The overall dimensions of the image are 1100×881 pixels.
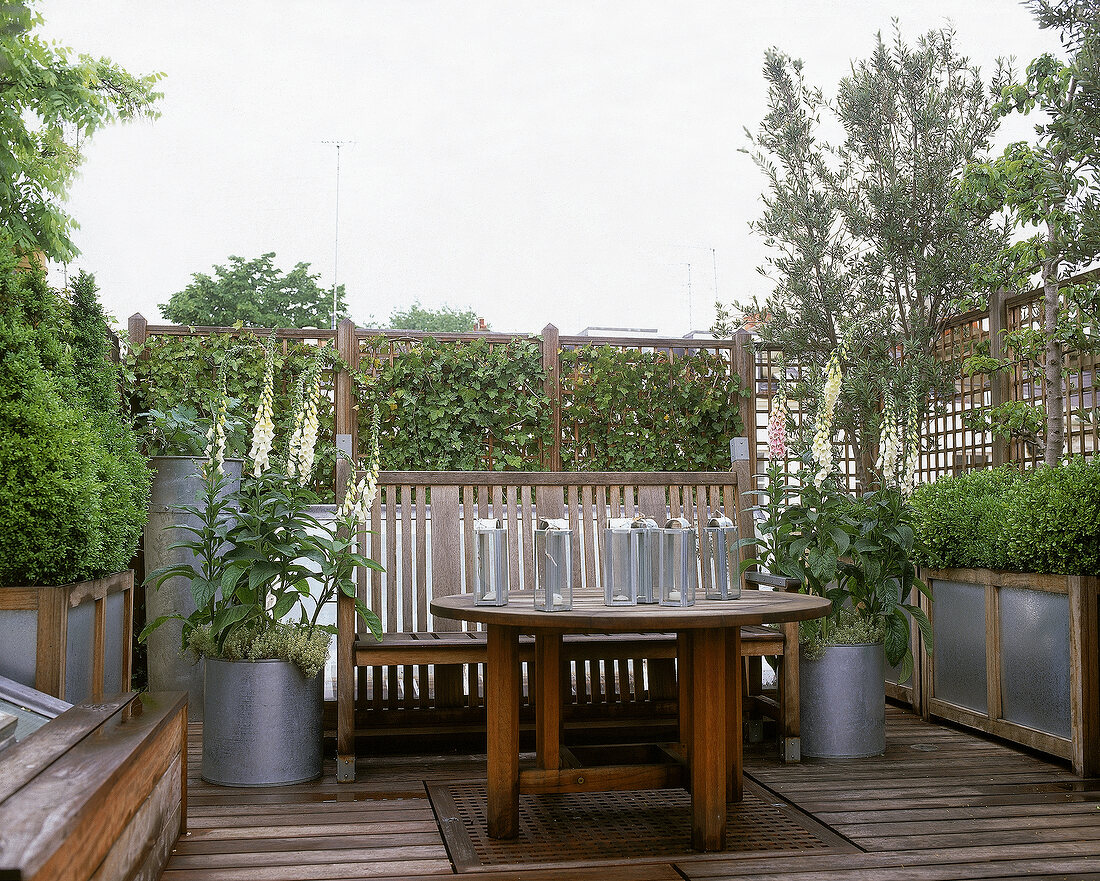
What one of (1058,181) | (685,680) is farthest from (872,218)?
(685,680)

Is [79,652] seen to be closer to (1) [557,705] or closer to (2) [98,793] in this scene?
(1) [557,705]

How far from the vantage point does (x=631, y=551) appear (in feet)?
8.25

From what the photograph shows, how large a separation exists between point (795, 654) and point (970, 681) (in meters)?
0.88

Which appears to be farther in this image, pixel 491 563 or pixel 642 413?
pixel 642 413

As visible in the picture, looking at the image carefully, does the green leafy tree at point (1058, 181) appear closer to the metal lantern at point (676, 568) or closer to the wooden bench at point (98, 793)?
the metal lantern at point (676, 568)

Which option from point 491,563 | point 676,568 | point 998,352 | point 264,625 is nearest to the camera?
point 676,568

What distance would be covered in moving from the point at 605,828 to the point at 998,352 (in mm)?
3634

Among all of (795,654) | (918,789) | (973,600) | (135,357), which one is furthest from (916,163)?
(135,357)

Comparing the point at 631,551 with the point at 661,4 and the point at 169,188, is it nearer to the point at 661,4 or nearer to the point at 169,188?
the point at 661,4

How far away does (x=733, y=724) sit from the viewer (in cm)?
291

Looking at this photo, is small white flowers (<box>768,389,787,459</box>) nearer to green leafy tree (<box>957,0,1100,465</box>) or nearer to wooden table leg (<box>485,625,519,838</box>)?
green leafy tree (<box>957,0,1100,465</box>)

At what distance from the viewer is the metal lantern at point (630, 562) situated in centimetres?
250

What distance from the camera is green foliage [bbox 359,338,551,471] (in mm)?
5727

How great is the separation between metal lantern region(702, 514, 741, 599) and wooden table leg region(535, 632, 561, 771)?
467mm
